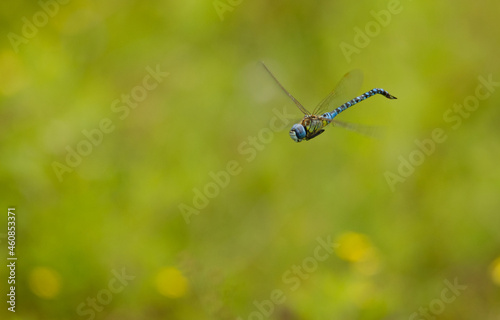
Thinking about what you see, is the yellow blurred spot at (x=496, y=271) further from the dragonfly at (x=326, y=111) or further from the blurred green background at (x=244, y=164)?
→ the dragonfly at (x=326, y=111)

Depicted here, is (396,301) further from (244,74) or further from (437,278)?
(244,74)

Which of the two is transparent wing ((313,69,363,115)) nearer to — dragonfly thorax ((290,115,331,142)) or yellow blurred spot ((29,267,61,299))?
dragonfly thorax ((290,115,331,142))

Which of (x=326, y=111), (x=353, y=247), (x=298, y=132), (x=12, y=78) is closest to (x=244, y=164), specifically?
(x=353, y=247)

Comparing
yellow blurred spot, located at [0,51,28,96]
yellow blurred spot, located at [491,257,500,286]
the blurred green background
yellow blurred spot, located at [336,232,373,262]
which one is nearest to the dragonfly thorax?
the blurred green background

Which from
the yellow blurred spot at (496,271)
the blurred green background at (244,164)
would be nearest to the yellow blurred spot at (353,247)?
the blurred green background at (244,164)

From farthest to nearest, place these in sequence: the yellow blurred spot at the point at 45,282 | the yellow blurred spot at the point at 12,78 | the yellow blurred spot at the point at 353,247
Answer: the yellow blurred spot at the point at 12,78
the yellow blurred spot at the point at 353,247
the yellow blurred spot at the point at 45,282

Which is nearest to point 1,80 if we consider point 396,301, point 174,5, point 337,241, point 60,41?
point 60,41
